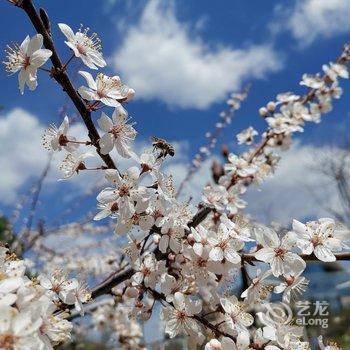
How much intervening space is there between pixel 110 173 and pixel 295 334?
2.61ft

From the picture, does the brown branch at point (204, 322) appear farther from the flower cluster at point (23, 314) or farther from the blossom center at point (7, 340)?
the blossom center at point (7, 340)

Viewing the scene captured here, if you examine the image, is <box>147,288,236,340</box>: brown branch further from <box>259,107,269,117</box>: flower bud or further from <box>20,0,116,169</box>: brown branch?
<box>259,107,269,117</box>: flower bud

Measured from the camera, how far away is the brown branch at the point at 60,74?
1.39m

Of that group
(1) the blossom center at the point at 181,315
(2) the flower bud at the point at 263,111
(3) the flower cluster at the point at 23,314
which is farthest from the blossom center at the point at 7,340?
(2) the flower bud at the point at 263,111

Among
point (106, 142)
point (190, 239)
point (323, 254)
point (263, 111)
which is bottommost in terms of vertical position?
point (323, 254)

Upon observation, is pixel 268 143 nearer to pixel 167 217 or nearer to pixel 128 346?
pixel 167 217

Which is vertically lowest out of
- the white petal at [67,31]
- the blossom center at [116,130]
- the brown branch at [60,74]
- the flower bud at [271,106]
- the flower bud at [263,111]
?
the blossom center at [116,130]

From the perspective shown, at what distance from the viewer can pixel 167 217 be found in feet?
5.63

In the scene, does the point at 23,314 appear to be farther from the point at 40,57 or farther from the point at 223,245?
the point at 223,245

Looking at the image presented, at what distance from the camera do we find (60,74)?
4.76ft

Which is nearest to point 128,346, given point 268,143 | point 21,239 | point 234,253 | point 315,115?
point 21,239

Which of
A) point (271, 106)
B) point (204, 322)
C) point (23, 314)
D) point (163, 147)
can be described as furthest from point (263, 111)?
point (23, 314)

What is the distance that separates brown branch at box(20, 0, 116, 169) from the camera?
4.56ft

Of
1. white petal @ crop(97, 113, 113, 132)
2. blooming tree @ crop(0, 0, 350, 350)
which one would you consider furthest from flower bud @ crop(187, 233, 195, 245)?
white petal @ crop(97, 113, 113, 132)
